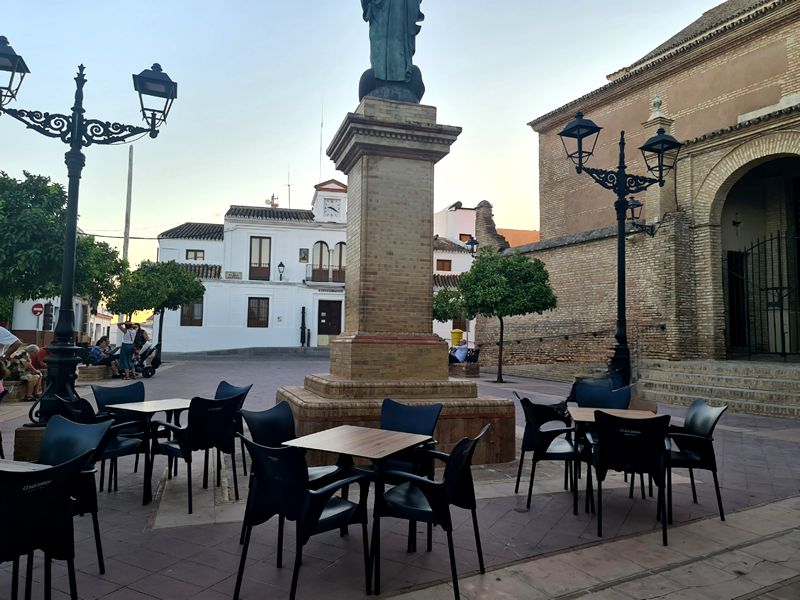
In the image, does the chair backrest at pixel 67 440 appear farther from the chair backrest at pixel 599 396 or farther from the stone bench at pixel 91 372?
the stone bench at pixel 91 372

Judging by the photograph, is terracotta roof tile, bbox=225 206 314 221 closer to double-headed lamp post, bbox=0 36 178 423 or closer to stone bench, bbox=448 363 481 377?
stone bench, bbox=448 363 481 377

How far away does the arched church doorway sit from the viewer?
1539 cm

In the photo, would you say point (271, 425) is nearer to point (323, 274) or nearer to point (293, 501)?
point (293, 501)

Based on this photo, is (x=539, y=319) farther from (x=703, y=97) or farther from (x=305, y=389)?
(x=305, y=389)

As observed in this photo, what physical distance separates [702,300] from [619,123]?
899cm

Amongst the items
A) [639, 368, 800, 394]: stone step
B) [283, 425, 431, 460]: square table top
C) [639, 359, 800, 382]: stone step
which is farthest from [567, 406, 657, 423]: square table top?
[639, 359, 800, 382]: stone step

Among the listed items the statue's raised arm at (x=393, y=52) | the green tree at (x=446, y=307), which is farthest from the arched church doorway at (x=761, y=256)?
the statue's raised arm at (x=393, y=52)

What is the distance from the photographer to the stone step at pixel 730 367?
11188 mm

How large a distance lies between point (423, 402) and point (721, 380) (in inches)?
354

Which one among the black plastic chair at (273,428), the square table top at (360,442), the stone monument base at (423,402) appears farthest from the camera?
the stone monument base at (423,402)

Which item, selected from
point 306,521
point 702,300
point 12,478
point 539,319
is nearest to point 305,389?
point 306,521

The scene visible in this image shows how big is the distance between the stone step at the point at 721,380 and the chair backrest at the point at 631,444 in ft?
27.7

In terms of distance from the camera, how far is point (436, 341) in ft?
20.7

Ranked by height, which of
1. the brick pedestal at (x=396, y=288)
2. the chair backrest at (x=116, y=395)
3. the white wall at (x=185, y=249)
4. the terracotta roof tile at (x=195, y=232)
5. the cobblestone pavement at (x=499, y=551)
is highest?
the terracotta roof tile at (x=195, y=232)
